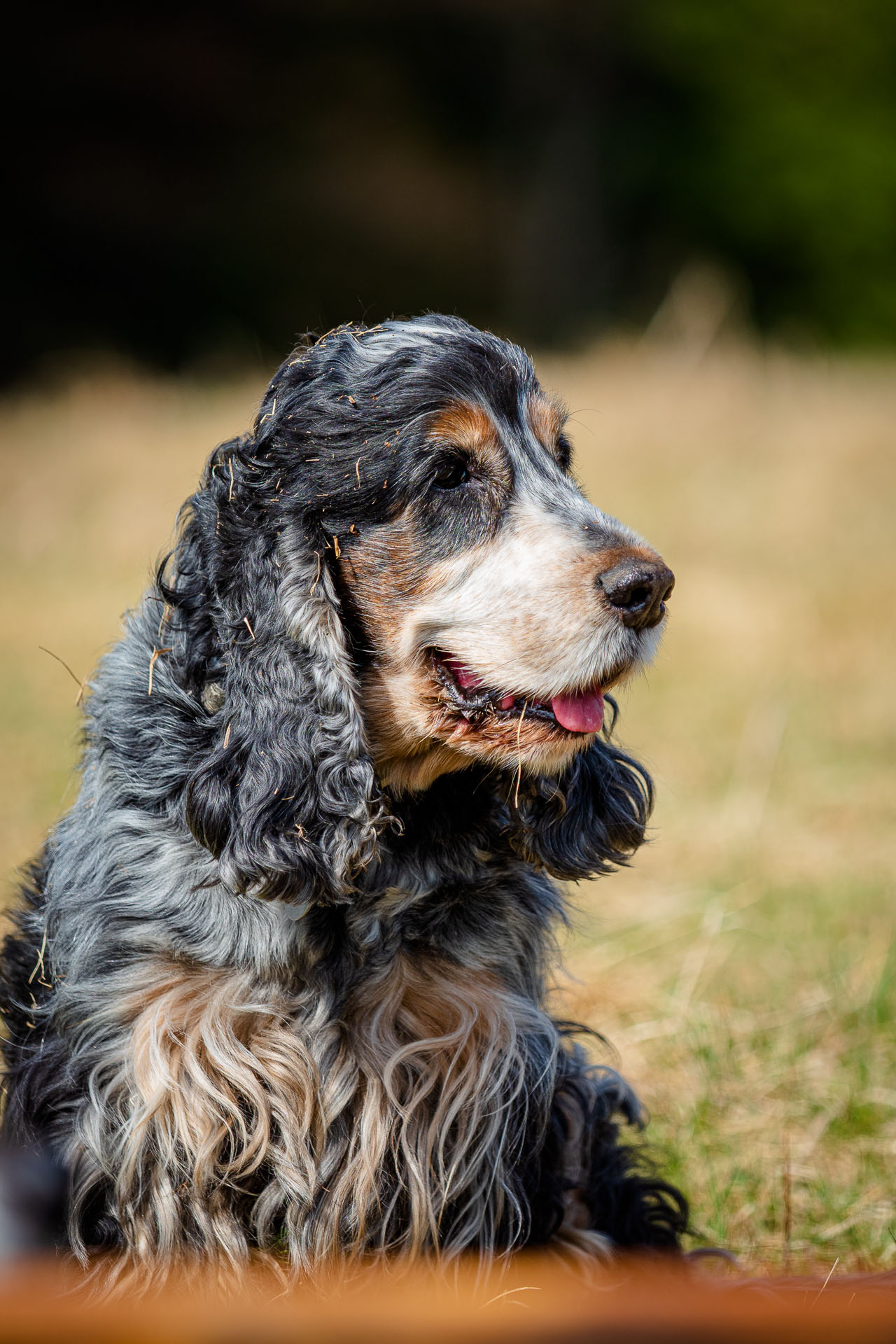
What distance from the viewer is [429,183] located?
2164 cm

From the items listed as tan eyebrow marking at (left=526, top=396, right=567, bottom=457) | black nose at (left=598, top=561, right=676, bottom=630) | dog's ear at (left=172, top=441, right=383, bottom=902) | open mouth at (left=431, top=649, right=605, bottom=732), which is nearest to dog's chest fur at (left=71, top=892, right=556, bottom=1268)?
dog's ear at (left=172, top=441, right=383, bottom=902)

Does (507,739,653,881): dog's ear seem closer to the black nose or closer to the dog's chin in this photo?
the dog's chin

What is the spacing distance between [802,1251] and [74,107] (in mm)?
18896

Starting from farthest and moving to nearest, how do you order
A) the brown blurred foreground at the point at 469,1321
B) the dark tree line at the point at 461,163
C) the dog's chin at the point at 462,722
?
1. the dark tree line at the point at 461,163
2. the dog's chin at the point at 462,722
3. the brown blurred foreground at the point at 469,1321

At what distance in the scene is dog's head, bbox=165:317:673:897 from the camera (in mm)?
2455

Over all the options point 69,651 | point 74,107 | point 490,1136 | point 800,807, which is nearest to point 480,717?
point 490,1136

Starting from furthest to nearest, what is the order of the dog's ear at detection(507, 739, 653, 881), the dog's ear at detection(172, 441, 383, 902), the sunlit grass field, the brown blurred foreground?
the sunlit grass field < the dog's ear at detection(507, 739, 653, 881) < the dog's ear at detection(172, 441, 383, 902) < the brown blurred foreground

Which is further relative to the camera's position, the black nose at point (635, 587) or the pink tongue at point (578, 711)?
the pink tongue at point (578, 711)

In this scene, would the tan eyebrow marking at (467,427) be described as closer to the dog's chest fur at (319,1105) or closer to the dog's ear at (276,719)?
the dog's ear at (276,719)

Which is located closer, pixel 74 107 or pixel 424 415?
pixel 424 415

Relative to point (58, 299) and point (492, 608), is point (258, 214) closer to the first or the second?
point (58, 299)

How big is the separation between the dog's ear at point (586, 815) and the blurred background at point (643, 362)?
0.36 meters

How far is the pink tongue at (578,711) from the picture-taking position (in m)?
2.55

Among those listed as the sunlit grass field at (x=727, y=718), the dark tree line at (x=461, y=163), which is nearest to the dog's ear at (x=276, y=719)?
the sunlit grass field at (x=727, y=718)
